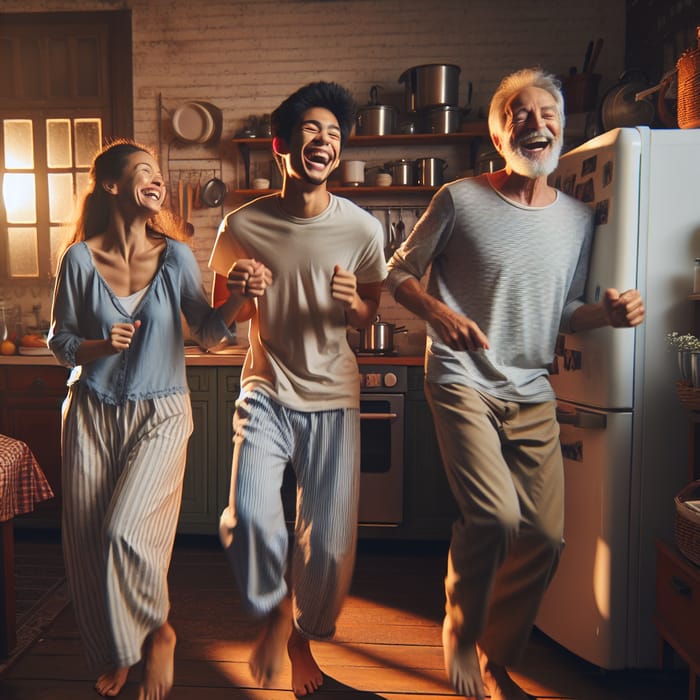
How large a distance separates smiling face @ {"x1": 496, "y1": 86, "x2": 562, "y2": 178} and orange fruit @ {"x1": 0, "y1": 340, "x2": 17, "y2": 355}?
3111 millimetres

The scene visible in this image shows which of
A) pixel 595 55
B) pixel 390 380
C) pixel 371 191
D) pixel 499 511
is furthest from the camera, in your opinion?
pixel 371 191

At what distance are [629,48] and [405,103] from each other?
52.1 inches

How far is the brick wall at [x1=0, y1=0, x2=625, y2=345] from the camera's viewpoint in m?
4.02

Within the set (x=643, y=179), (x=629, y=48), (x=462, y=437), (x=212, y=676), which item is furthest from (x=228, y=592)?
(x=629, y=48)

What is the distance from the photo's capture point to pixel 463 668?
6.27ft

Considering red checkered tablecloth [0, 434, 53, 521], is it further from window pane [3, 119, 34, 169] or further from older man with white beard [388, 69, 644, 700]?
Result: window pane [3, 119, 34, 169]

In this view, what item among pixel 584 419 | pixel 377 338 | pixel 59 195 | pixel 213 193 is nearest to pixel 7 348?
pixel 59 195

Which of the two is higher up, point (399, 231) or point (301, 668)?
point (399, 231)

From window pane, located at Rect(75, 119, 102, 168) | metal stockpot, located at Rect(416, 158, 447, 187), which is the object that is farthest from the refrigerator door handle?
window pane, located at Rect(75, 119, 102, 168)

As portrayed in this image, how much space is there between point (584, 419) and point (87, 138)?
3560mm

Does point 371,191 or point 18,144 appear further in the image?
point 18,144

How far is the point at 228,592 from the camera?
3.01 metres

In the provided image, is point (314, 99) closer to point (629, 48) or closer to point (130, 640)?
point (130, 640)

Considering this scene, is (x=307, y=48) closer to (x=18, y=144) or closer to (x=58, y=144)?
(x=58, y=144)
